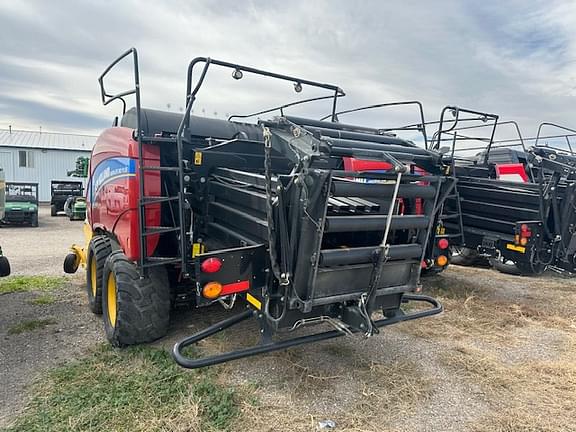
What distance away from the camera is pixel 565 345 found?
4234mm

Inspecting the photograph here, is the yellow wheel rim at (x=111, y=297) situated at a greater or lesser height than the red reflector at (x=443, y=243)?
lesser

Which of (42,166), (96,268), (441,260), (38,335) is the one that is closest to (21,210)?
(96,268)

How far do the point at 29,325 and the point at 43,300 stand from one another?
94 cm

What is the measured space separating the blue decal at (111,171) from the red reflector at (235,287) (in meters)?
1.35

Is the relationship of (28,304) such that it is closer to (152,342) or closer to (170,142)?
(152,342)

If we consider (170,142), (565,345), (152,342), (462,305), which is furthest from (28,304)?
(565,345)

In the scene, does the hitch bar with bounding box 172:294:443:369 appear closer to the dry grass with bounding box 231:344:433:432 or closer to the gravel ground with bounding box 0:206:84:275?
the dry grass with bounding box 231:344:433:432

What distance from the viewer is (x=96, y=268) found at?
4.59 metres

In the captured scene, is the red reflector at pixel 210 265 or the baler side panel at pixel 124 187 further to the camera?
the baler side panel at pixel 124 187

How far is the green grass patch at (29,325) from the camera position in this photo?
4.28 metres

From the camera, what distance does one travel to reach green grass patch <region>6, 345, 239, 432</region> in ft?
8.90

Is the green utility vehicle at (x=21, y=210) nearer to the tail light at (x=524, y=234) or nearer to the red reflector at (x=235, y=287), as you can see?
the red reflector at (x=235, y=287)

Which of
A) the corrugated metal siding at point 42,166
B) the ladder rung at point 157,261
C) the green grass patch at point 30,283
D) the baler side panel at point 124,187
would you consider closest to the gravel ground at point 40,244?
the green grass patch at point 30,283

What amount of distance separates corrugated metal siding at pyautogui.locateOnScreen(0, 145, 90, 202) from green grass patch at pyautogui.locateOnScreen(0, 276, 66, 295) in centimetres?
2281
